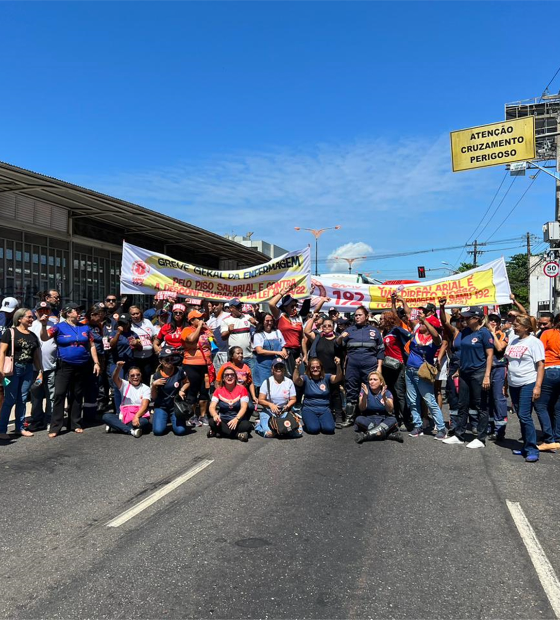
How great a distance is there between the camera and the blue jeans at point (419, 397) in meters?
8.24

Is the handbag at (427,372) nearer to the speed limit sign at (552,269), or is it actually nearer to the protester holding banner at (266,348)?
the protester holding banner at (266,348)

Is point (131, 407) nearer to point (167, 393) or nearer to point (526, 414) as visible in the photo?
point (167, 393)

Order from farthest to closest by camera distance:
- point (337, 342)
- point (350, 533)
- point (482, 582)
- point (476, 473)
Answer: point (337, 342), point (476, 473), point (350, 533), point (482, 582)

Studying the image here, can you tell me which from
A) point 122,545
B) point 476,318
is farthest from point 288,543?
point 476,318

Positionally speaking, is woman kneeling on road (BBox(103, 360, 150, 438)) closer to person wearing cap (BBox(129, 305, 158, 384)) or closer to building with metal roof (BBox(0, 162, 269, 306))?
person wearing cap (BBox(129, 305, 158, 384))

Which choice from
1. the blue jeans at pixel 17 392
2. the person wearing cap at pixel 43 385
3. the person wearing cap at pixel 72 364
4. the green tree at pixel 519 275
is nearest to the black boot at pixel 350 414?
the person wearing cap at pixel 72 364

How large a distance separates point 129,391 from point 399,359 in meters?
4.20

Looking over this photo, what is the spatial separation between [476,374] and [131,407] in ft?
16.3

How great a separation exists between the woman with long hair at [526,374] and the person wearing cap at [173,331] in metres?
4.86

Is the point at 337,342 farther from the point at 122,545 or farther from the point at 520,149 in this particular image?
the point at 520,149

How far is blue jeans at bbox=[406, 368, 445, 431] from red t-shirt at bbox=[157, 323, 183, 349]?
3584mm

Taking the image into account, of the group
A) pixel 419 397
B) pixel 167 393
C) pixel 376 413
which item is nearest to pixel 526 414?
pixel 419 397

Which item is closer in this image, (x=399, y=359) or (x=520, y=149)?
(x=399, y=359)

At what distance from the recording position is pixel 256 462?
6.69 m
